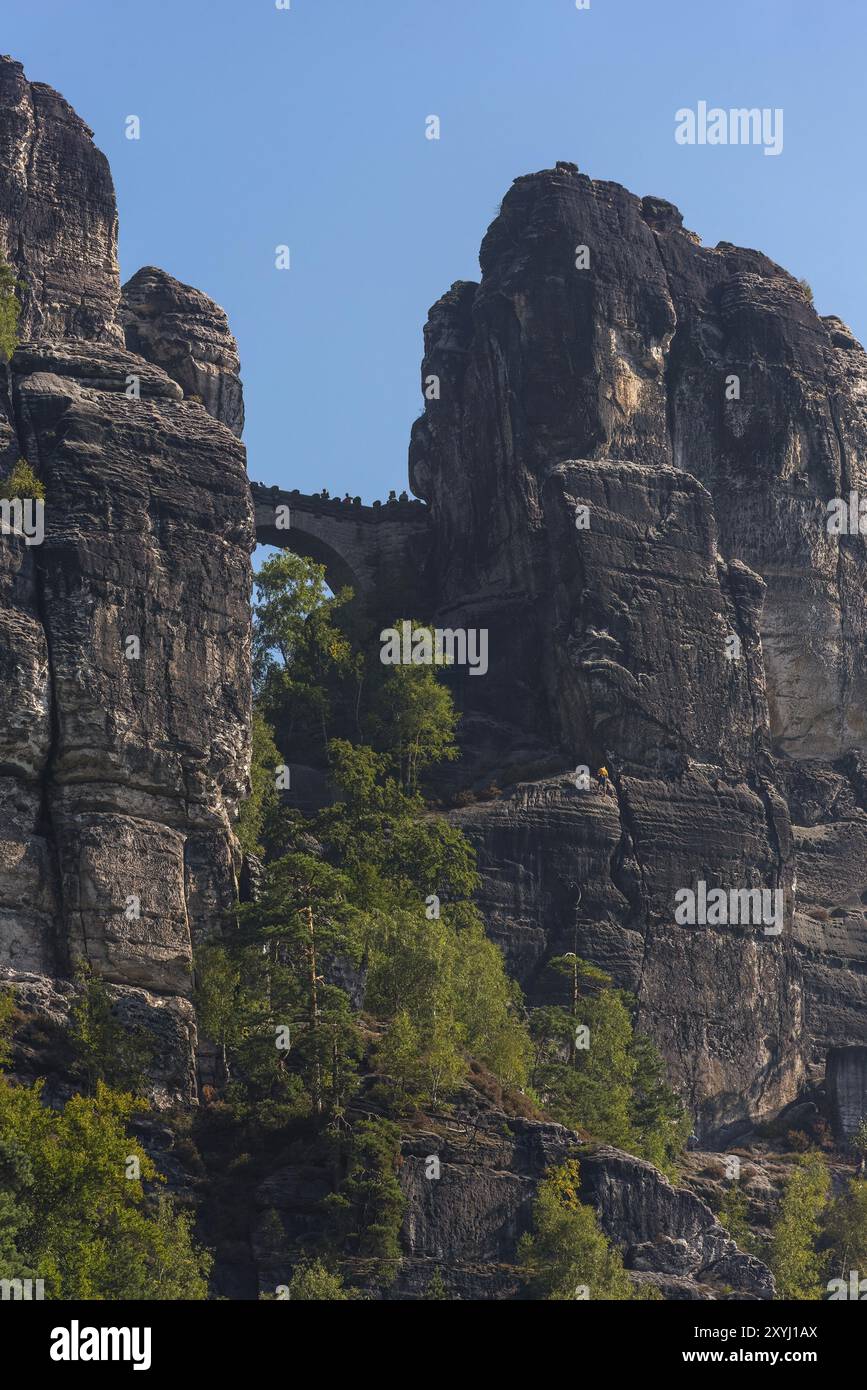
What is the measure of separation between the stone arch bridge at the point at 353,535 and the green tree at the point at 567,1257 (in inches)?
1499

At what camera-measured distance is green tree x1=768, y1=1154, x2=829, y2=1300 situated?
7639cm

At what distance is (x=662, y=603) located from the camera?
92.4 metres

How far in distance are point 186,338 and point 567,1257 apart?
37.3m

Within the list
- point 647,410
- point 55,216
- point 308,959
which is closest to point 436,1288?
point 308,959

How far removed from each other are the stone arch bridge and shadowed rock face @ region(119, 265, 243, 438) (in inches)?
419

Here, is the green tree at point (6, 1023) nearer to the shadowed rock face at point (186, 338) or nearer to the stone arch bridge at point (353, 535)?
the shadowed rock face at point (186, 338)

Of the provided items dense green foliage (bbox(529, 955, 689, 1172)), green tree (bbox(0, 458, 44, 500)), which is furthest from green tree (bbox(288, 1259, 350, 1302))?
green tree (bbox(0, 458, 44, 500))

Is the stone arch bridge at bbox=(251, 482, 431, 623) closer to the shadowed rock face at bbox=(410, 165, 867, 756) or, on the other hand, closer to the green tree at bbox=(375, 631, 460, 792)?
the shadowed rock face at bbox=(410, 165, 867, 756)

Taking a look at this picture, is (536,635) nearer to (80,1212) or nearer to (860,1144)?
(860,1144)

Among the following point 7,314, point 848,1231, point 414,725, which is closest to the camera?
point 7,314

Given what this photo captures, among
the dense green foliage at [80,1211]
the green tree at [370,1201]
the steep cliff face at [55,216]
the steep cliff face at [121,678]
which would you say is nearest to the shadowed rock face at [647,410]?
the steep cliff face at [55,216]

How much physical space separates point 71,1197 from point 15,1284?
4.37 m

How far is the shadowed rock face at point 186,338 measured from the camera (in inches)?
3546
